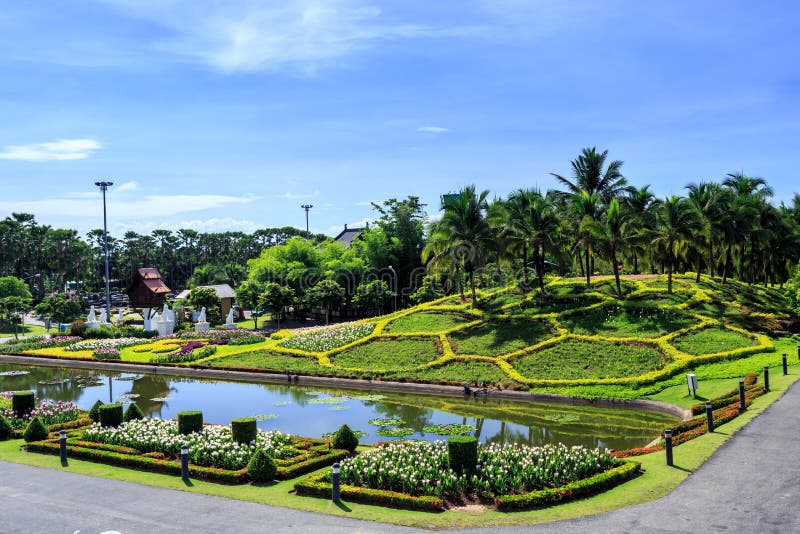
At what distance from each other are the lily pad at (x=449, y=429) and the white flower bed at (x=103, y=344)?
102 ft

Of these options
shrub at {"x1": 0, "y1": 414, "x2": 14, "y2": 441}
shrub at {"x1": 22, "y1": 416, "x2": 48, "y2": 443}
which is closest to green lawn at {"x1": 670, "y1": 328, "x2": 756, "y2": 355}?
shrub at {"x1": 22, "y1": 416, "x2": 48, "y2": 443}

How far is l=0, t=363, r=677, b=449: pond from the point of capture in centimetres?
2250

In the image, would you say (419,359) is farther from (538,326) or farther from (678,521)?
(678,521)

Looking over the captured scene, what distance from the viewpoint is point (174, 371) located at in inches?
1531

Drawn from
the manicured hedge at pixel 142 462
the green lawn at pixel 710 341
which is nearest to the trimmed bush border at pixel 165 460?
the manicured hedge at pixel 142 462

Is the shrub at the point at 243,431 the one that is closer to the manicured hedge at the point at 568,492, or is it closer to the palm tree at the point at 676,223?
the manicured hedge at the point at 568,492

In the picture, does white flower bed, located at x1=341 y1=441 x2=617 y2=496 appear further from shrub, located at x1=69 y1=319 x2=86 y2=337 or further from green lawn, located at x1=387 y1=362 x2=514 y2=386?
shrub, located at x1=69 y1=319 x2=86 y2=337

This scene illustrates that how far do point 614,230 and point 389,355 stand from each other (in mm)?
14502

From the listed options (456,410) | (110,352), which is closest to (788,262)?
(456,410)

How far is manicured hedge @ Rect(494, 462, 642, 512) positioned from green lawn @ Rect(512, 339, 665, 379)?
46.1ft

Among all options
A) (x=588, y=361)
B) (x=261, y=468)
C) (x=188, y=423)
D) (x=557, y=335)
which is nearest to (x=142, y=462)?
Result: (x=188, y=423)

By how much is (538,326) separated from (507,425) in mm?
13045

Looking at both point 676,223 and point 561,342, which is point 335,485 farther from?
point 676,223

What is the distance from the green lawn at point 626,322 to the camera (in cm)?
3316
